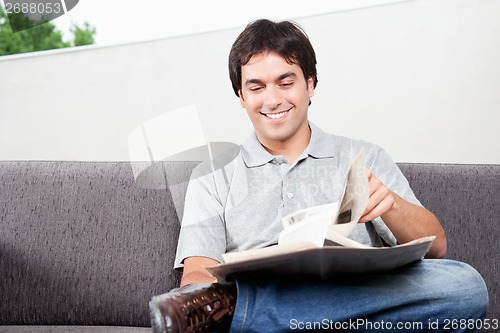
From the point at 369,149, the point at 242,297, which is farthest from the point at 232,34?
the point at 242,297

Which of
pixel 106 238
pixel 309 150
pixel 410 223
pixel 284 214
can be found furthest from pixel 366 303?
pixel 106 238

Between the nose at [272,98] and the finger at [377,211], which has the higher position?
the nose at [272,98]

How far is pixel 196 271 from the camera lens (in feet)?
5.20

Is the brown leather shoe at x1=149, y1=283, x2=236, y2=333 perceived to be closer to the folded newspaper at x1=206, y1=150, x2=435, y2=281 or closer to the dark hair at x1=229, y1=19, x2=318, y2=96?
the folded newspaper at x1=206, y1=150, x2=435, y2=281

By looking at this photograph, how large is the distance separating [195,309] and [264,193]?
527 mm

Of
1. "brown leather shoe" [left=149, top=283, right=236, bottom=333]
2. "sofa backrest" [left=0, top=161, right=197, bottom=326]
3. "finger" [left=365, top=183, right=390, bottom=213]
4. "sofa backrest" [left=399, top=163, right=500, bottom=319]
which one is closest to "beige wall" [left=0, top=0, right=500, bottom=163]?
"sofa backrest" [left=399, top=163, right=500, bottom=319]

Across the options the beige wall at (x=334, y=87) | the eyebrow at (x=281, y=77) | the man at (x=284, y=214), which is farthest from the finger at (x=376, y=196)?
the beige wall at (x=334, y=87)

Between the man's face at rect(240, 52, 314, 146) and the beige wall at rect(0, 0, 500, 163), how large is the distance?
3.24 ft

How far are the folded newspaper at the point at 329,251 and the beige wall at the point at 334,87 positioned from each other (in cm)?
144

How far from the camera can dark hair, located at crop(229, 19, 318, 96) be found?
1.75 meters

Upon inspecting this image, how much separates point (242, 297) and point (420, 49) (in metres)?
1.70

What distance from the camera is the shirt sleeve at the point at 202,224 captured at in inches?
64.1

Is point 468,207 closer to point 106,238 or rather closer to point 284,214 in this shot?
point 284,214

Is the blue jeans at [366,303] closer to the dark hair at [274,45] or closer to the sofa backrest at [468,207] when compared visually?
the sofa backrest at [468,207]
